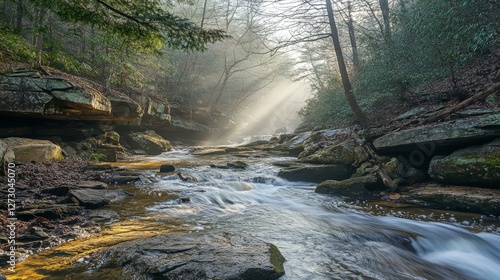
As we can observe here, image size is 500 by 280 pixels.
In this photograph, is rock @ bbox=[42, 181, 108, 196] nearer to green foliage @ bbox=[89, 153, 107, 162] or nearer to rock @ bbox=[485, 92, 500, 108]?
green foliage @ bbox=[89, 153, 107, 162]

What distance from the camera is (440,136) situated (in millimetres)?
7074

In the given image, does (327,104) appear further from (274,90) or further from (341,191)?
(274,90)

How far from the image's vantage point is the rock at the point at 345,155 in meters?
9.19

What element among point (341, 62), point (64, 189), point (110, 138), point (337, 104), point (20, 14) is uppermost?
point (20, 14)

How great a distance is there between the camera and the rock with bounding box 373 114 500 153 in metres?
6.35

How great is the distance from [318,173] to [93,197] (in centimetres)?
705

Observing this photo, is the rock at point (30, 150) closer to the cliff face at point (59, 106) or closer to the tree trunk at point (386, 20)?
the cliff face at point (59, 106)

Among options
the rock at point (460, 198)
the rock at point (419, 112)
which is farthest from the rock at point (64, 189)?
the rock at point (419, 112)

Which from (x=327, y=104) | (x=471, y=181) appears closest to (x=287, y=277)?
(x=471, y=181)

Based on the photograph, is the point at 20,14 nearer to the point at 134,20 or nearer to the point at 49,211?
the point at 134,20

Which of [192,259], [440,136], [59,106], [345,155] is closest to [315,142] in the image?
[345,155]

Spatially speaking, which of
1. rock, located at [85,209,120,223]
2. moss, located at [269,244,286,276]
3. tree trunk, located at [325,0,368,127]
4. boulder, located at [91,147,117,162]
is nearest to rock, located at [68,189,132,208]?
rock, located at [85,209,120,223]

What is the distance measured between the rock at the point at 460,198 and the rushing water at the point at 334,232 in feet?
1.12

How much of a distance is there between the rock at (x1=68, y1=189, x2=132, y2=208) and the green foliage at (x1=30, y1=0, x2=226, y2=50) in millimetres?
3600
